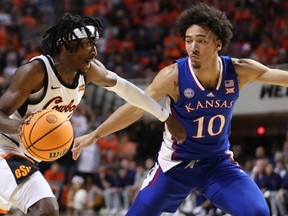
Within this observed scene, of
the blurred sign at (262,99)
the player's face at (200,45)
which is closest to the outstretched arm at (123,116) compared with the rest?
the player's face at (200,45)

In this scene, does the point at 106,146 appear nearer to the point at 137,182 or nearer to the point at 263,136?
the point at 137,182

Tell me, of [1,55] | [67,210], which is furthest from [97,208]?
[1,55]

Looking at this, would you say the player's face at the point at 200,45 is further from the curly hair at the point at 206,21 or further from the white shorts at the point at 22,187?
the white shorts at the point at 22,187

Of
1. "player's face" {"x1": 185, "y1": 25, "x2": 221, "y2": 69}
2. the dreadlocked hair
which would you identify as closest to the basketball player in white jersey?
the dreadlocked hair

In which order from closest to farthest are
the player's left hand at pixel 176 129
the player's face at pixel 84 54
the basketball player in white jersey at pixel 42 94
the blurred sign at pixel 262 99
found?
1. the basketball player in white jersey at pixel 42 94
2. the player's face at pixel 84 54
3. the player's left hand at pixel 176 129
4. the blurred sign at pixel 262 99

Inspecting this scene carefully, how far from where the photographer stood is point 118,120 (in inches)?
239

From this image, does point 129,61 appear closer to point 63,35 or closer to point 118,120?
point 118,120

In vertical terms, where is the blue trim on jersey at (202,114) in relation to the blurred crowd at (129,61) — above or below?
above

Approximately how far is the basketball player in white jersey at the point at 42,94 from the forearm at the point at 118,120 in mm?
544

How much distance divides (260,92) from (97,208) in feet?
14.4

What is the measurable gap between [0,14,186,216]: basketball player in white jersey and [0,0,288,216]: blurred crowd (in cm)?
650

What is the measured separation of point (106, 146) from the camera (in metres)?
15.3

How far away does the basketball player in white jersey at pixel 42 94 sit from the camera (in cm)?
511

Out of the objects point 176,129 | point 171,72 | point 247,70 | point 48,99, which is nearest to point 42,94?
point 48,99
